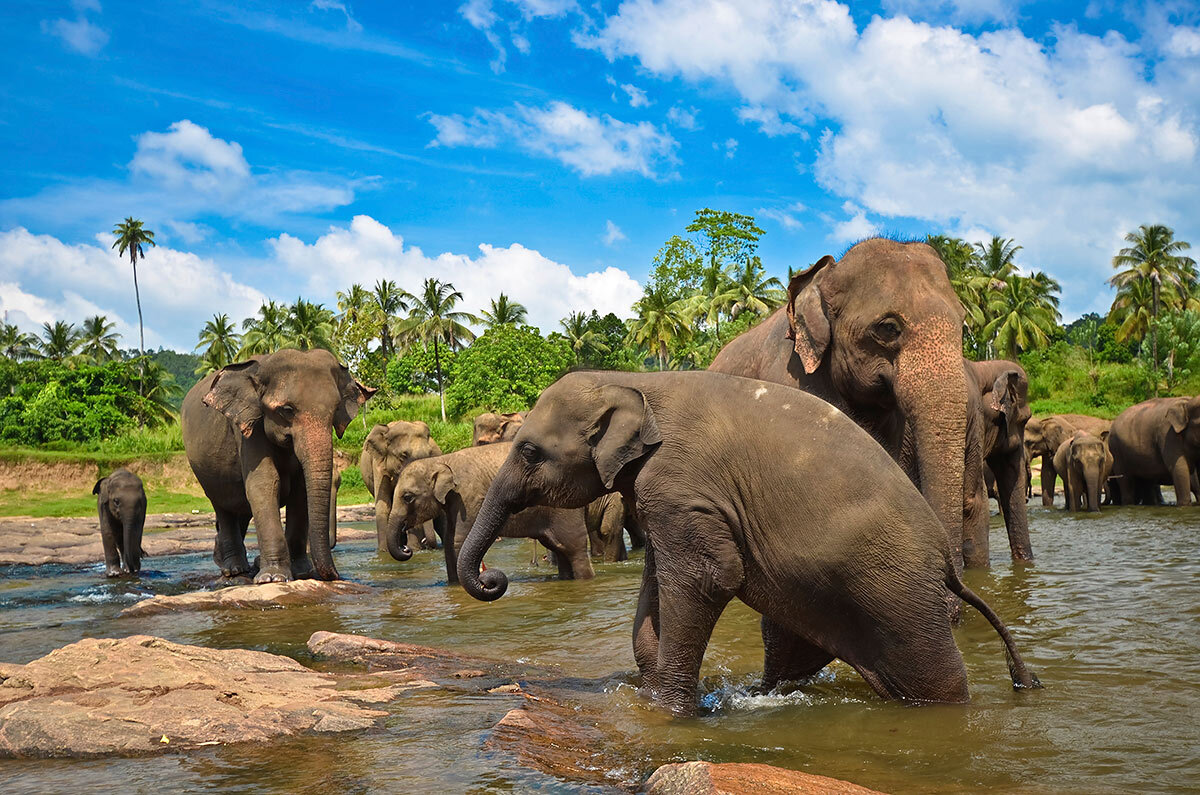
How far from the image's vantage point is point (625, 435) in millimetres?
5555

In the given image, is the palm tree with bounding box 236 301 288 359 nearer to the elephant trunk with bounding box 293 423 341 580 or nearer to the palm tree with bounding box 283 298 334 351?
the palm tree with bounding box 283 298 334 351

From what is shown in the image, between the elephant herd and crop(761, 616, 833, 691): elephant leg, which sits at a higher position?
the elephant herd

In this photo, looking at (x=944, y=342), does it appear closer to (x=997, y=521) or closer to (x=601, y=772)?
(x=601, y=772)

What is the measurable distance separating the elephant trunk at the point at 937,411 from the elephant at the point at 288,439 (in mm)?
7523

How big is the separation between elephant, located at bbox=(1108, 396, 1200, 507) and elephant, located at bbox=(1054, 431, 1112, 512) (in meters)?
0.86

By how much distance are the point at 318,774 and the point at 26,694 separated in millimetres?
2330

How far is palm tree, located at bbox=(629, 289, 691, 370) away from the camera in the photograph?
61.1 m

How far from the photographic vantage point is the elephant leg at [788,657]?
6102 millimetres

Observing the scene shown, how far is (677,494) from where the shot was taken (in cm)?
547

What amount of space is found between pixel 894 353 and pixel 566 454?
2.67 m

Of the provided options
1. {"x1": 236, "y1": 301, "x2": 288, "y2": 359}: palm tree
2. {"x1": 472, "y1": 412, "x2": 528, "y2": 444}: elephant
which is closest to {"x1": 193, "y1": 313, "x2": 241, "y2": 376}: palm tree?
{"x1": 236, "y1": 301, "x2": 288, "y2": 359}: palm tree

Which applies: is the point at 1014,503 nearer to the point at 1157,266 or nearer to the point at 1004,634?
the point at 1004,634

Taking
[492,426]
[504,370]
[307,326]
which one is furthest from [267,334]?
[492,426]

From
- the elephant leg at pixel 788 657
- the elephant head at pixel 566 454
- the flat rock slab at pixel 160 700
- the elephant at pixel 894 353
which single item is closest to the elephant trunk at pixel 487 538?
the elephant head at pixel 566 454
